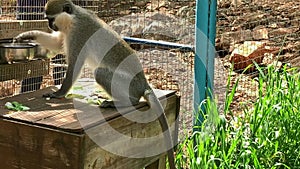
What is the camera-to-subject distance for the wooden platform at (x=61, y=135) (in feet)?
8.24

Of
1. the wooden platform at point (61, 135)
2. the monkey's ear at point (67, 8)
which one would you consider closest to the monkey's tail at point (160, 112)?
the wooden platform at point (61, 135)

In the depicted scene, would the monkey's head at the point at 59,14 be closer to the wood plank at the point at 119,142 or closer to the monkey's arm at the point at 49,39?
the monkey's arm at the point at 49,39

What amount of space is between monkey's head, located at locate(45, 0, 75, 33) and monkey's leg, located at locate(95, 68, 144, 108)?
Answer: 44 centimetres

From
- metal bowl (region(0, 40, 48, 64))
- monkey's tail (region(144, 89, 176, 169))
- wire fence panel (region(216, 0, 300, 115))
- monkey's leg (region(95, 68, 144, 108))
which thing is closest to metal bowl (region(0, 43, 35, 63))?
metal bowl (region(0, 40, 48, 64))

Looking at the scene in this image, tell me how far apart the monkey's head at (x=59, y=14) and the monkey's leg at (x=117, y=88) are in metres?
0.44

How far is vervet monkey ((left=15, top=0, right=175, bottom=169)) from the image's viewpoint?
10.3ft

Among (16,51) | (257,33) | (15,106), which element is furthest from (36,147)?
(257,33)

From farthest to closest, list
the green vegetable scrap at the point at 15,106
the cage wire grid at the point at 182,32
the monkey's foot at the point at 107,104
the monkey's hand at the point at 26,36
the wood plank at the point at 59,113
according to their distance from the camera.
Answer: the cage wire grid at the point at 182,32 < the monkey's hand at the point at 26,36 < the monkey's foot at the point at 107,104 < the green vegetable scrap at the point at 15,106 < the wood plank at the point at 59,113

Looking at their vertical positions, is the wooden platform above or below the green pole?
below

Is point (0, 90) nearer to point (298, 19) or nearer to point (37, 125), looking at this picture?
point (37, 125)

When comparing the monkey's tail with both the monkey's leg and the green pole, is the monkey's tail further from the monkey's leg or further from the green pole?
the green pole

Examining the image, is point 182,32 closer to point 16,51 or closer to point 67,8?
point 67,8

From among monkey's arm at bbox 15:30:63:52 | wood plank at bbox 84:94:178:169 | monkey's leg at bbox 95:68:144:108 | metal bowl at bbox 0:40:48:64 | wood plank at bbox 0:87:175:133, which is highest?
monkey's arm at bbox 15:30:63:52

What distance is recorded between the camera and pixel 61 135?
8.27 feet
